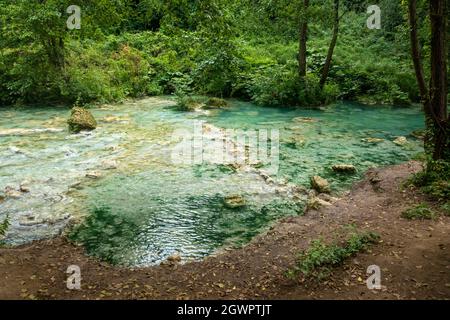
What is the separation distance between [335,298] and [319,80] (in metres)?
17.0

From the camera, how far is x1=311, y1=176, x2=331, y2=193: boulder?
30.8ft

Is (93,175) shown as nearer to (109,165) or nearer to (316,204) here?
(109,165)

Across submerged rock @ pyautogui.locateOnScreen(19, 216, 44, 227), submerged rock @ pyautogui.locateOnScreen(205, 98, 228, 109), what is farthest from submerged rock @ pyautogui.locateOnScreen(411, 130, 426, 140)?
submerged rock @ pyautogui.locateOnScreen(19, 216, 44, 227)

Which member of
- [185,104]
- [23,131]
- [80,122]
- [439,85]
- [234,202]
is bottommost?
[234,202]

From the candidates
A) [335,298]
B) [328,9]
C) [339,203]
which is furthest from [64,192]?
[328,9]

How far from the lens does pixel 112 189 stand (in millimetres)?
9539

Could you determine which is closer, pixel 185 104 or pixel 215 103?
pixel 185 104

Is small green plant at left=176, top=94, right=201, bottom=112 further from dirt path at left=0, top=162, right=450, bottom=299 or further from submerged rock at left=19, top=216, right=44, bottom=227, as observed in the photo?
dirt path at left=0, top=162, right=450, bottom=299

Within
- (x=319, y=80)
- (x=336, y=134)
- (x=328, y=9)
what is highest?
(x=328, y=9)

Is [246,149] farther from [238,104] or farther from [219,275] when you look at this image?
[238,104]

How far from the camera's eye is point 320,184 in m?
9.48

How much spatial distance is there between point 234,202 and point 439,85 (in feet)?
15.1

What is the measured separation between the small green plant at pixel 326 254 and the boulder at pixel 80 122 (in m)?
10.6

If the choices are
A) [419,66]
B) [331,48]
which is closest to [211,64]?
[331,48]
